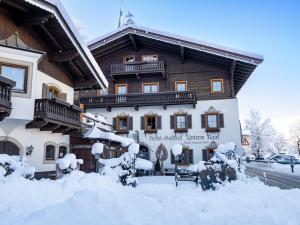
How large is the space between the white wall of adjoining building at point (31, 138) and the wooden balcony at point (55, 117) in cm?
33

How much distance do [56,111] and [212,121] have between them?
13820 mm

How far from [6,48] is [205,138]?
627 inches

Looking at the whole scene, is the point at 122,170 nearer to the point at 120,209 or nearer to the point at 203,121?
the point at 120,209

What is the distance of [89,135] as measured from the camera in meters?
15.3

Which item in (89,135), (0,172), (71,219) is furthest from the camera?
(89,135)

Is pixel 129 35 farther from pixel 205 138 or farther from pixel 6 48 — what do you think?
pixel 6 48

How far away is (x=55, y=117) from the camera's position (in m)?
11.7

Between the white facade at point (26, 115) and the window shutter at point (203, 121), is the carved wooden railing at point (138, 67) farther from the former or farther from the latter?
the white facade at point (26, 115)

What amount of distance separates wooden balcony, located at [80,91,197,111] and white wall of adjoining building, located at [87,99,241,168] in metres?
0.61

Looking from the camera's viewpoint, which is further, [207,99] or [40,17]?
[207,99]

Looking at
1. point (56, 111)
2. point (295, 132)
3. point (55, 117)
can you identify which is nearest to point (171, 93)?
point (56, 111)

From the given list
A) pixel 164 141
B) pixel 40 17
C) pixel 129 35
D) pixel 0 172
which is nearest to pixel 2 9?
pixel 40 17

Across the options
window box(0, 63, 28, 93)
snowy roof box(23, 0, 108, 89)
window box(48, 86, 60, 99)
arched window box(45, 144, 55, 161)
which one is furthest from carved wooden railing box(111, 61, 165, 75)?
window box(0, 63, 28, 93)

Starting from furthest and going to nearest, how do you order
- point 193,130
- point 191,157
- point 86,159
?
point 193,130 < point 191,157 < point 86,159
